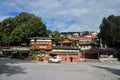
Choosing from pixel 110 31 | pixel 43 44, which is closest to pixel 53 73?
pixel 43 44

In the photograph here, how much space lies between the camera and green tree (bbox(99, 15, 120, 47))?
88.6 m

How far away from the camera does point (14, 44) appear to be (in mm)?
92625

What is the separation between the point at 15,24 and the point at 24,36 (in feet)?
27.3

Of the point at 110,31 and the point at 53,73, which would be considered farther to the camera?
the point at 110,31

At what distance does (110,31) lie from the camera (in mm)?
90125

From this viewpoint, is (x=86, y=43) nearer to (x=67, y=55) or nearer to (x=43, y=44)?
(x=67, y=55)

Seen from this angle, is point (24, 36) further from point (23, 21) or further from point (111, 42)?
point (111, 42)

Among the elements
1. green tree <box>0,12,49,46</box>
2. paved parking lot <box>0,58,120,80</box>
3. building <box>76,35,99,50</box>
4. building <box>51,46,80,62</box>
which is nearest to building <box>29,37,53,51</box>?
building <box>51,46,80,62</box>

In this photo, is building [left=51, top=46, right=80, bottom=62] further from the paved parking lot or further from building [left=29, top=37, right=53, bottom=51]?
the paved parking lot

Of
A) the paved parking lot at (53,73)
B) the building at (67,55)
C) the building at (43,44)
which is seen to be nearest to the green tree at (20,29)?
the building at (43,44)

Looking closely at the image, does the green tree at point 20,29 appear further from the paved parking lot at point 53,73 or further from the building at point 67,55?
the paved parking lot at point 53,73

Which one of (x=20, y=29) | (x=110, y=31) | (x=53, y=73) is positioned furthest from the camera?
(x=110, y=31)

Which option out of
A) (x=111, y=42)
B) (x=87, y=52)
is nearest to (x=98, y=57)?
(x=87, y=52)

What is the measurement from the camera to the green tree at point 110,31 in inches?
3489
